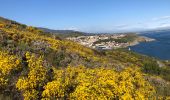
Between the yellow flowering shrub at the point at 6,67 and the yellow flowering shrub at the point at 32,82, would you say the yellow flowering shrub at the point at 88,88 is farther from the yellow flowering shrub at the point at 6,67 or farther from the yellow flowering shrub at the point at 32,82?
the yellow flowering shrub at the point at 6,67

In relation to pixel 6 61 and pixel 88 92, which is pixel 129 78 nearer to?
pixel 88 92

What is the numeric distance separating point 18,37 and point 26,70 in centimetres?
2169

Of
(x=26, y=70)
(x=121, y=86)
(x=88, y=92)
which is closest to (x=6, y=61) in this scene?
(x=26, y=70)

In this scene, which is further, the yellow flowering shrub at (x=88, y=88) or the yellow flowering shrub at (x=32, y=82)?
the yellow flowering shrub at (x=32, y=82)

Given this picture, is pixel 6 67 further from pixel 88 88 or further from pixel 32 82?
pixel 88 88

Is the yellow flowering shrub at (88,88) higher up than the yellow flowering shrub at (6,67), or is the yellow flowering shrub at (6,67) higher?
the yellow flowering shrub at (6,67)

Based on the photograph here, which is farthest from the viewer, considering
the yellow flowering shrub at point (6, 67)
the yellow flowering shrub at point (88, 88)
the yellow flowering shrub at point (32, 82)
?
the yellow flowering shrub at point (6, 67)

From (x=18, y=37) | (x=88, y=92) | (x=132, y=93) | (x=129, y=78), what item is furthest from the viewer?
(x=18, y=37)

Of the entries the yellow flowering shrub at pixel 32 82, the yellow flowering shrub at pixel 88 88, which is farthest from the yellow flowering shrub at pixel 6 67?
the yellow flowering shrub at pixel 88 88

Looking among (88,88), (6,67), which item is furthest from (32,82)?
(88,88)

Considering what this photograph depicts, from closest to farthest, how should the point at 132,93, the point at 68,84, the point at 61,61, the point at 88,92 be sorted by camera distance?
the point at 88,92 < the point at 68,84 < the point at 132,93 < the point at 61,61

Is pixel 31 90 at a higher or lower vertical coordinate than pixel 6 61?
lower

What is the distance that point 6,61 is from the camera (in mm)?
23250

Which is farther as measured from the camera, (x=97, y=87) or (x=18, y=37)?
(x=18, y=37)
